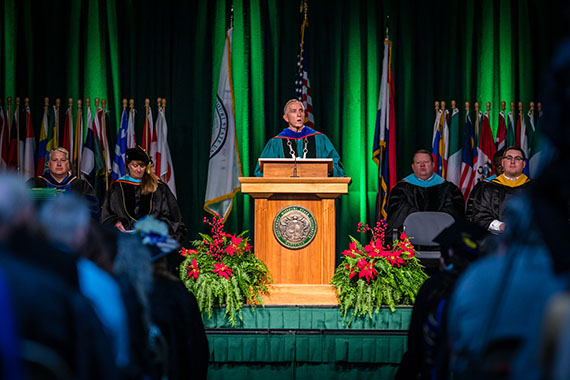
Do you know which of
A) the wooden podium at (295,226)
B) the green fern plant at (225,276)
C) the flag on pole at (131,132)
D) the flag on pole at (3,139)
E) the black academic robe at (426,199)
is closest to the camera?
A: the green fern plant at (225,276)

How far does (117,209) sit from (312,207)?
2.34 metres

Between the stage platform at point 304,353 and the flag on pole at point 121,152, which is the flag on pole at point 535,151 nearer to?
the stage platform at point 304,353

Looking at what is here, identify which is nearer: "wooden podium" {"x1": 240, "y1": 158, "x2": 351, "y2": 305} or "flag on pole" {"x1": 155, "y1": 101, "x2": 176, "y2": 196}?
"wooden podium" {"x1": 240, "y1": 158, "x2": 351, "y2": 305}

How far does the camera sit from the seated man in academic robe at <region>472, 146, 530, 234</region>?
280 inches

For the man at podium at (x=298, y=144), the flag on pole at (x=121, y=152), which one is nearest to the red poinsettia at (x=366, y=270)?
the man at podium at (x=298, y=144)

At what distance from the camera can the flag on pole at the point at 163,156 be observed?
927 centimetres

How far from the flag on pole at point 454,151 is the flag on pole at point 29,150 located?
5979 mm

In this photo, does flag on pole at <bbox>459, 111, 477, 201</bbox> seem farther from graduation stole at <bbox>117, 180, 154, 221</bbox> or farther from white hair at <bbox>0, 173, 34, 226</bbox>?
white hair at <bbox>0, 173, 34, 226</bbox>

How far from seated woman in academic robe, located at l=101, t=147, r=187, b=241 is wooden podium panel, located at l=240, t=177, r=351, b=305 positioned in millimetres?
1365

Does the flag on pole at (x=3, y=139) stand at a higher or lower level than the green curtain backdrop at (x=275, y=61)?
lower

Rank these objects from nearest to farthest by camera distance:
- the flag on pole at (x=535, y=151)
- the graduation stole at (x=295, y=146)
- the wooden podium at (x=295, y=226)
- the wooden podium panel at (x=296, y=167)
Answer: the wooden podium at (x=295, y=226), the wooden podium panel at (x=296, y=167), the graduation stole at (x=295, y=146), the flag on pole at (x=535, y=151)

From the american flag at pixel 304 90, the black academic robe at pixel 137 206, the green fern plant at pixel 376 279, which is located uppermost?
the american flag at pixel 304 90

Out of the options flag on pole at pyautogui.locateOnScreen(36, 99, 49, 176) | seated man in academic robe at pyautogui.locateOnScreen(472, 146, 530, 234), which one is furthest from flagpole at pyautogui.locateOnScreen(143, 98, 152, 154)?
seated man in academic robe at pyautogui.locateOnScreen(472, 146, 530, 234)

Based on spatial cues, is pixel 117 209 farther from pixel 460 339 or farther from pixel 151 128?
pixel 460 339
